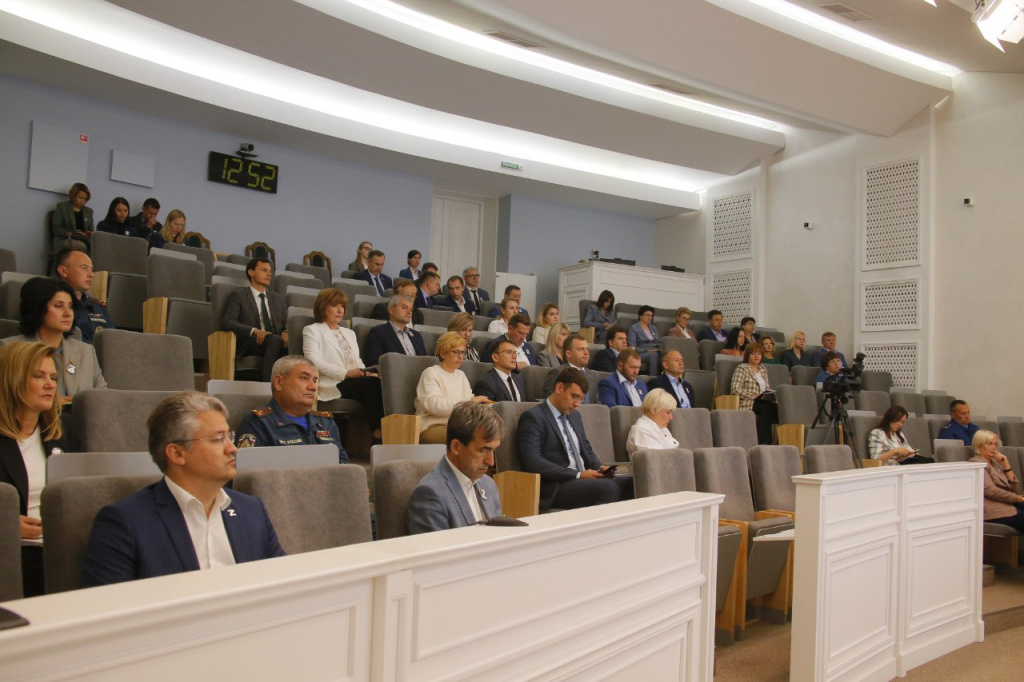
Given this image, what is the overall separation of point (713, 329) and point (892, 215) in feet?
6.71

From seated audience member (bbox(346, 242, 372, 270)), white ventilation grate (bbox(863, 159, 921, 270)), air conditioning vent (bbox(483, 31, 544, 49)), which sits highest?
air conditioning vent (bbox(483, 31, 544, 49))

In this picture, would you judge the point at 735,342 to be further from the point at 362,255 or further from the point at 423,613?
the point at 423,613

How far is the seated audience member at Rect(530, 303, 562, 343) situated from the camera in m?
5.46

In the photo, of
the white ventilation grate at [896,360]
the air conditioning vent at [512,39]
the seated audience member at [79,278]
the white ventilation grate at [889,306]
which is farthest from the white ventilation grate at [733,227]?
the seated audience member at [79,278]

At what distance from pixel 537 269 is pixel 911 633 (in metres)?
7.02

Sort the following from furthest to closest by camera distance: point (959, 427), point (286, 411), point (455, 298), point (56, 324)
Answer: point (455, 298), point (959, 427), point (56, 324), point (286, 411)

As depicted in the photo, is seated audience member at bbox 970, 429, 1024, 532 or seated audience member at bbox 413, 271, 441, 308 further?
seated audience member at bbox 413, 271, 441, 308

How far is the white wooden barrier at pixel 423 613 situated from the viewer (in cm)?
80

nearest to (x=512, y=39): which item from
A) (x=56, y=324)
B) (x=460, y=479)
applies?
(x=56, y=324)

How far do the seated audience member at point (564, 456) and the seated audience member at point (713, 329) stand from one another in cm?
435

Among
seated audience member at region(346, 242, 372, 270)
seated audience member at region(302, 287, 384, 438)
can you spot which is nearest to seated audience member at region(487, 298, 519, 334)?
seated audience member at region(302, 287, 384, 438)

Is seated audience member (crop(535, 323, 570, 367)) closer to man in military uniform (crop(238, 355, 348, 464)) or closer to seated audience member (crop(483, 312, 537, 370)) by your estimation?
seated audience member (crop(483, 312, 537, 370))

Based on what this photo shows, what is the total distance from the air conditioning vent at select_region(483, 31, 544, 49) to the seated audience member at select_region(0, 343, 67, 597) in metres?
5.26

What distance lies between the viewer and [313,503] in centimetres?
184
